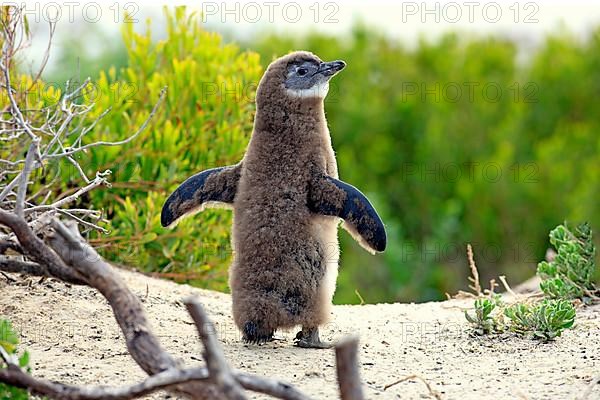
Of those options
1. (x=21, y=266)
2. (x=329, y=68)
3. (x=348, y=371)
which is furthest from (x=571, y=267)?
(x=21, y=266)

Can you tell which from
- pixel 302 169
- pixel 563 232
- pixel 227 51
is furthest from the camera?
pixel 227 51

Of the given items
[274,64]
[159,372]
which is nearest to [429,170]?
[274,64]

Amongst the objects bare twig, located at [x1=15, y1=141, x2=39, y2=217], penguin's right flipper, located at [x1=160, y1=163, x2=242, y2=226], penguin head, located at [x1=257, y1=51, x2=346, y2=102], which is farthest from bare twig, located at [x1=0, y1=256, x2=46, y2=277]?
penguin head, located at [x1=257, y1=51, x2=346, y2=102]

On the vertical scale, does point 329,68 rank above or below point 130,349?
above

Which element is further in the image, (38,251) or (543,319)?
(543,319)

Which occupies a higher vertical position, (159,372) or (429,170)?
(159,372)

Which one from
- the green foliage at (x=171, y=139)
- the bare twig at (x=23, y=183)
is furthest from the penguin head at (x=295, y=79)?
the green foliage at (x=171, y=139)

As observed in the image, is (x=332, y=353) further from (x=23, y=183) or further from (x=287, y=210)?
(x=23, y=183)

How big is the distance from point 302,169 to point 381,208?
6.50 m

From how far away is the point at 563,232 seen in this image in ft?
18.5

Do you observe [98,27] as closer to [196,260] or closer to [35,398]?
[196,260]

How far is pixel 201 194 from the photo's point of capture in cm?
487

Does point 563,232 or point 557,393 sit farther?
point 563,232

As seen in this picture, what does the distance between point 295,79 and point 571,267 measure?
2.03m
